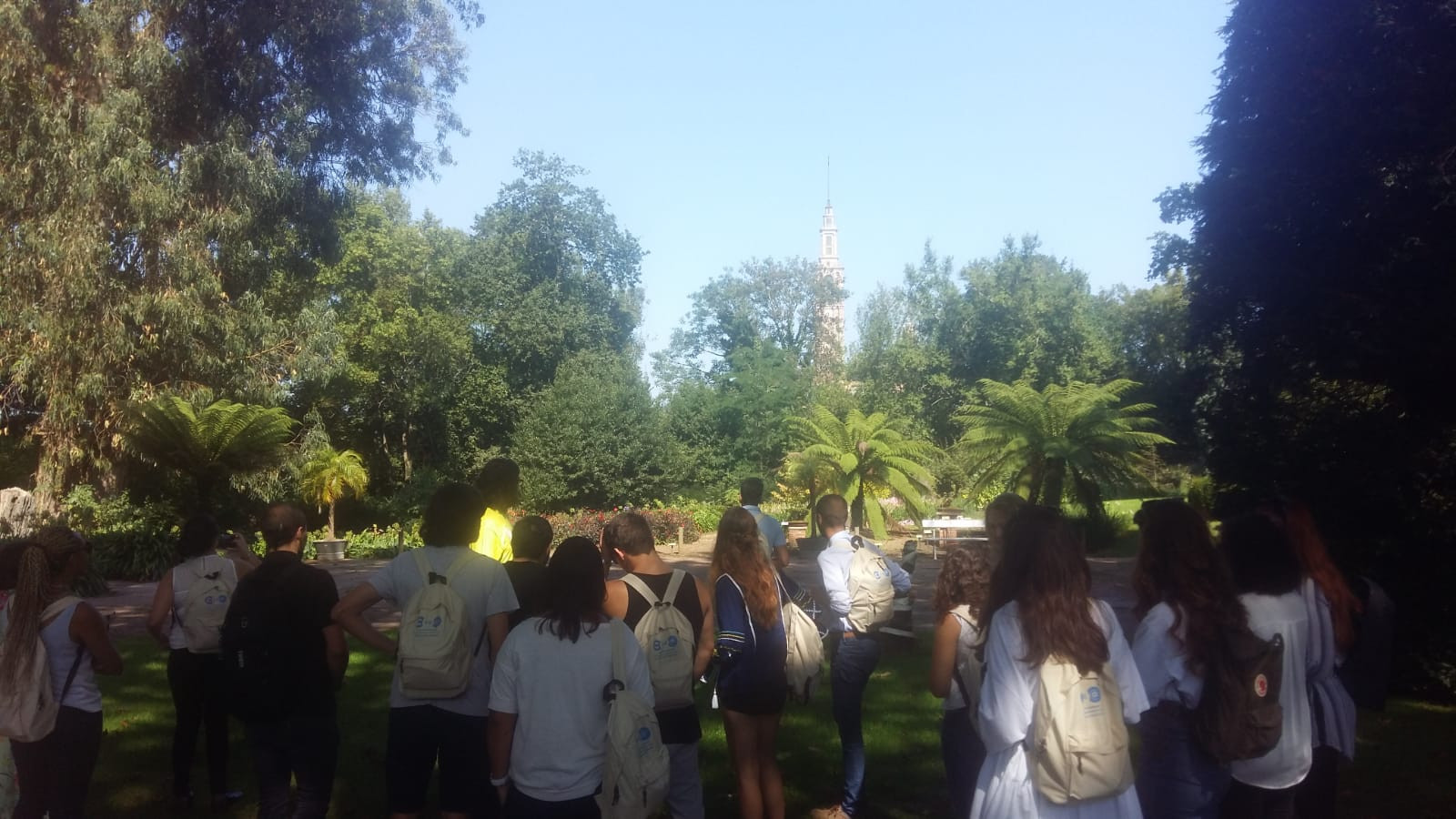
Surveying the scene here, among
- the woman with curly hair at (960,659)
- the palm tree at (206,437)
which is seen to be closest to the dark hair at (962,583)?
the woman with curly hair at (960,659)

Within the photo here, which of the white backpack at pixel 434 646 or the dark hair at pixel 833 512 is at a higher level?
the dark hair at pixel 833 512

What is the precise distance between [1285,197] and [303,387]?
28404mm

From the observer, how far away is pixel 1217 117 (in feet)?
43.4

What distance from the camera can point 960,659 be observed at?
13.9 ft

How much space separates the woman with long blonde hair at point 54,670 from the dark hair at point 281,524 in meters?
0.74

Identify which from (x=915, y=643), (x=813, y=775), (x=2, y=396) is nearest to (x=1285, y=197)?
(x=915, y=643)

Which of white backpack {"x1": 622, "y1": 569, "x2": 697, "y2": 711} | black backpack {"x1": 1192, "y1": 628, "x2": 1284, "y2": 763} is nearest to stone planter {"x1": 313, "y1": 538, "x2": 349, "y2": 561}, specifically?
white backpack {"x1": 622, "y1": 569, "x2": 697, "y2": 711}

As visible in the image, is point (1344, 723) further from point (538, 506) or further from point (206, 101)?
point (538, 506)

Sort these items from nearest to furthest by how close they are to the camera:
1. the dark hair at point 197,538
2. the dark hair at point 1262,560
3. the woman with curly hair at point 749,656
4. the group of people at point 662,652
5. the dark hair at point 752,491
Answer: the group of people at point 662,652
the dark hair at point 1262,560
the woman with curly hair at point 749,656
the dark hair at point 197,538
the dark hair at point 752,491

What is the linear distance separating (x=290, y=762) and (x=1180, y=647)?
3.45 metres

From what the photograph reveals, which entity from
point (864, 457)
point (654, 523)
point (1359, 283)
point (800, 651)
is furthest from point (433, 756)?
point (654, 523)

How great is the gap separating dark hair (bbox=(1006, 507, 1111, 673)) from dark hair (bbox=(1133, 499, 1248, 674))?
57 centimetres

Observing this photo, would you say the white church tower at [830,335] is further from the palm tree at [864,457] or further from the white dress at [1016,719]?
the white dress at [1016,719]

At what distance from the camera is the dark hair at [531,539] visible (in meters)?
4.95
